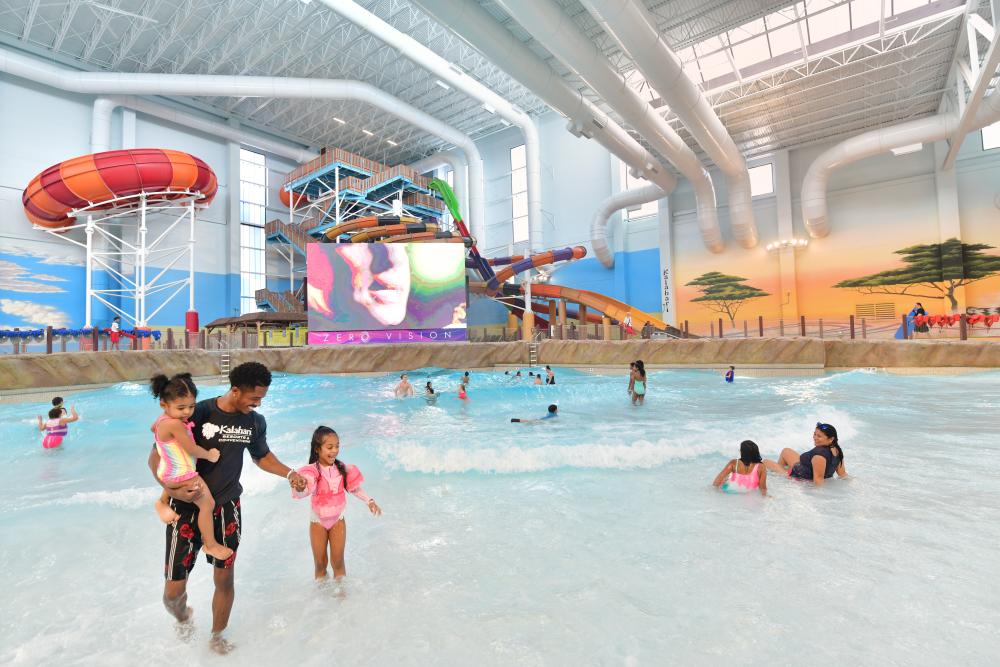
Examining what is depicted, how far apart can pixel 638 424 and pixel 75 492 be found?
22.9 ft

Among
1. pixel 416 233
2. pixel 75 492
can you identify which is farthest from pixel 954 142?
pixel 75 492

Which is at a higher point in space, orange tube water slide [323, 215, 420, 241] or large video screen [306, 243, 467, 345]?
orange tube water slide [323, 215, 420, 241]

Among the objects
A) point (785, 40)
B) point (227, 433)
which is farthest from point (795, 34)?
point (227, 433)

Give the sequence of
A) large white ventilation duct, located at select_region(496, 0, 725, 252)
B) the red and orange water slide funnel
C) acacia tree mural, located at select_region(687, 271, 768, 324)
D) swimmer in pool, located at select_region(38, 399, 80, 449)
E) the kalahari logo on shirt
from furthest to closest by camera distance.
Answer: acacia tree mural, located at select_region(687, 271, 768, 324), the red and orange water slide funnel, large white ventilation duct, located at select_region(496, 0, 725, 252), swimmer in pool, located at select_region(38, 399, 80, 449), the kalahari logo on shirt

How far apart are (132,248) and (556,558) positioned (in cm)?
2395

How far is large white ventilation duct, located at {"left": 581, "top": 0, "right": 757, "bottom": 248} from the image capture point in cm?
1021

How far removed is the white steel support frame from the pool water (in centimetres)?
1521

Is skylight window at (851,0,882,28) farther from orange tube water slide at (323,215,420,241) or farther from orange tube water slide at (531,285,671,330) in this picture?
orange tube water slide at (323,215,420,241)

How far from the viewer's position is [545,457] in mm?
5699

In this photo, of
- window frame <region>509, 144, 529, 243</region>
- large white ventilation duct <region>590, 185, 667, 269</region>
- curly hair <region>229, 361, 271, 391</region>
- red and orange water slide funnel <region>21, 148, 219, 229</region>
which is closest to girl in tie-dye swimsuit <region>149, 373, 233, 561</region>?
curly hair <region>229, 361, 271, 391</region>

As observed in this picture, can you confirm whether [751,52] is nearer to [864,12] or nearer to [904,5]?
[864,12]

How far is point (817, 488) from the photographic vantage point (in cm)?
436

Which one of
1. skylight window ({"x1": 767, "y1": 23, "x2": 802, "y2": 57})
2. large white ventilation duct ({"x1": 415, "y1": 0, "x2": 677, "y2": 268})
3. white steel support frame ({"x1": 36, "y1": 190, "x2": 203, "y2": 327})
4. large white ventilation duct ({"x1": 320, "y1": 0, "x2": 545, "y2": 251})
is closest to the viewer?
large white ventilation duct ({"x1": 415, "y1": 0, "x2": 677, "y2": 268})

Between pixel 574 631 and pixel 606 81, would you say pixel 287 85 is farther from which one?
pixel 574 631
